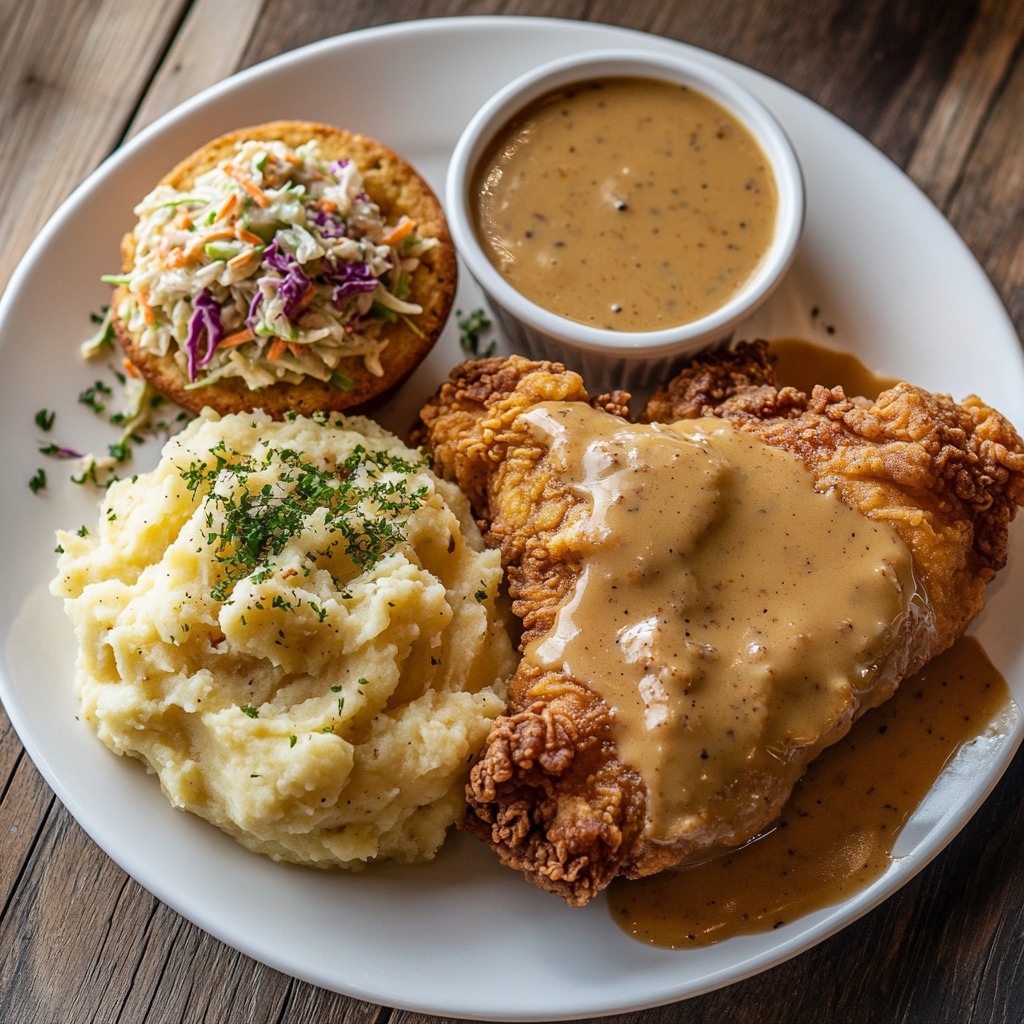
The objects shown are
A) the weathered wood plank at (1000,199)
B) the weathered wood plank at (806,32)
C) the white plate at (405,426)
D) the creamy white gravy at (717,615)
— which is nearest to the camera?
the creamy white gravy at (717,615)

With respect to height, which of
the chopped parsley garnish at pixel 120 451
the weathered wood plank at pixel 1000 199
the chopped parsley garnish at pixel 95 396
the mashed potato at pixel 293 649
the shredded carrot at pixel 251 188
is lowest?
the chopped parsley garnish at pixel 120 451

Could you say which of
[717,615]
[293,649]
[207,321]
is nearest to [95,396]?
[207,321]

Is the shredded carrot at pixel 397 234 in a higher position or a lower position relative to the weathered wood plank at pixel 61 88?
higher

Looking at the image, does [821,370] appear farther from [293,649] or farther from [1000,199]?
[293,649]

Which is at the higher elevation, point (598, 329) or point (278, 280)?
point (598, 329)

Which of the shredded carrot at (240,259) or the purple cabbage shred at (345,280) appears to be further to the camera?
the purple cabbage shred at (345,280)

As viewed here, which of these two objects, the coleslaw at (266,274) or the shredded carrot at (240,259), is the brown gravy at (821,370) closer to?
the coleslaw at (266,274)

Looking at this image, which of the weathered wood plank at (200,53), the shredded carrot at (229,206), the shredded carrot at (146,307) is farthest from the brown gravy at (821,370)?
the weathered wood plank at (200,53)
